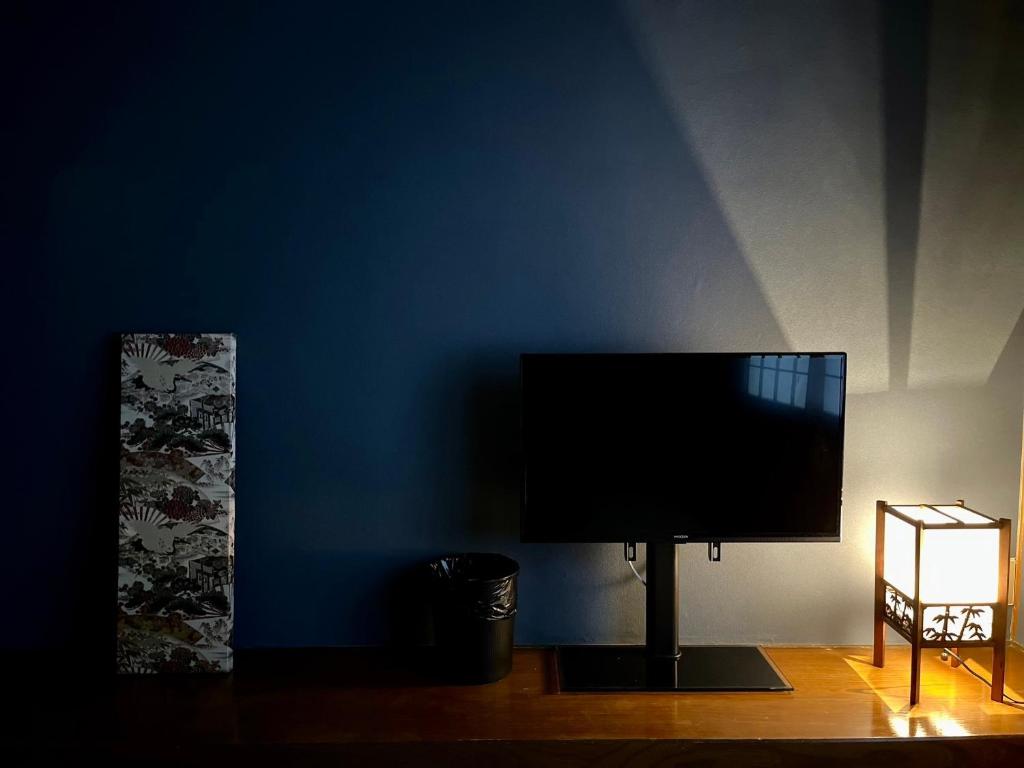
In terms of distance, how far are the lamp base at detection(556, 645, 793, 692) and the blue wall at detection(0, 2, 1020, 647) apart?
298mm

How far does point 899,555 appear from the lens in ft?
6.63

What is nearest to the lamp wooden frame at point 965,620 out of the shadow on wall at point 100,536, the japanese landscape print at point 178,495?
the japanese landscape print at point 178,495

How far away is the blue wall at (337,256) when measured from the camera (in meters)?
2.11

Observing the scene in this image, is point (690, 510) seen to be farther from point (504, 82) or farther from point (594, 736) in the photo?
point (504, 82)

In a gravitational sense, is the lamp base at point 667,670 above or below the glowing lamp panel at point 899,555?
below

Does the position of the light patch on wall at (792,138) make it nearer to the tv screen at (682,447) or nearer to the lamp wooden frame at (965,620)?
the tv screen at (682,447)

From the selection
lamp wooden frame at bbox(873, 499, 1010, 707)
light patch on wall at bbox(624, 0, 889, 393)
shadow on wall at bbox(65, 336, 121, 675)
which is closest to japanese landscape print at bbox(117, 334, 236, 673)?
shadow on wall at bbox(65, 336, 121, 675)

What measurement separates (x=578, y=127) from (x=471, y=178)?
0.30 metres

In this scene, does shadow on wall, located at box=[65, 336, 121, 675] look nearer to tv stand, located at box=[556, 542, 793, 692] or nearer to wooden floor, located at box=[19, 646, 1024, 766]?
wooden floor, located at box=[19, 646, 1024, 766]

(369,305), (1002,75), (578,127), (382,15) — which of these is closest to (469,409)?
(369,305)

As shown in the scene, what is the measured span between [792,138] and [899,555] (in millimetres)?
1059

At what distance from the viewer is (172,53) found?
210 cm

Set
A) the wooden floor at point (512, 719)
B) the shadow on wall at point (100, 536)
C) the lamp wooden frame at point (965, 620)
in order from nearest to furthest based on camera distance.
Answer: the wooden floor at point (512, 719), the lamp wooden frame at point (965, 620), the shadow on wall at point (100, 536)

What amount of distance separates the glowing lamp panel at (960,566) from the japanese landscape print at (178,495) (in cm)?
165
